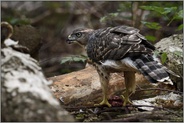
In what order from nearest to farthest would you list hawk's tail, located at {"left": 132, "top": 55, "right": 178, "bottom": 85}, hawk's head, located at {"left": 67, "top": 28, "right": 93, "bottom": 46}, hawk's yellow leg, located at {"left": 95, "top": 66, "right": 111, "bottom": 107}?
1. hawk's tail, located at {"left": 132, "top": 55, "right": 178, "bottom": 85}
2. hawk's yellow leg, located at {"left": 95, "top": 66, "right": 111, "bottom": 107}
3. hawk's head, located at {"left": 67, "top": 28, "right": 93, "bottom": 46}

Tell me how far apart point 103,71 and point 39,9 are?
839 cm

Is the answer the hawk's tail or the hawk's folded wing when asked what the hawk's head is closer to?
the hawk's folded wing

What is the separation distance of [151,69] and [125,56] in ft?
1.33

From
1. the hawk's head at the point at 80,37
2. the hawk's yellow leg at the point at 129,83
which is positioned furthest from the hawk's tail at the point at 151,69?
the hawk's head at the point at 80,37

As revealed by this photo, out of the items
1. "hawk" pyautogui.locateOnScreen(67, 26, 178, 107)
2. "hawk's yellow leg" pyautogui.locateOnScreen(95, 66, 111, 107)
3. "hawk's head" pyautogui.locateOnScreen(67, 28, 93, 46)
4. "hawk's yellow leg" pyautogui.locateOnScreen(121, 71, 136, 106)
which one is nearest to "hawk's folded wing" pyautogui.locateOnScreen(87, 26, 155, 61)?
"hawk" pyautogui.locateOnScreen(67, 26, 178, 107)

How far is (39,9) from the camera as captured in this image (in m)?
12.4

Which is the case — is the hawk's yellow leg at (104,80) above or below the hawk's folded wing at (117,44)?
below

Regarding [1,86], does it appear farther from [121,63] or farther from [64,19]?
[64,19]

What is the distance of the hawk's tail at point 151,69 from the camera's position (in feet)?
12.1

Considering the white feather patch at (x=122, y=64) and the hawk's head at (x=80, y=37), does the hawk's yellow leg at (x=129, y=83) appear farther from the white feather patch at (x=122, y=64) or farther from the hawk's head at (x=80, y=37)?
the hawk's head at (x=80, y=37)

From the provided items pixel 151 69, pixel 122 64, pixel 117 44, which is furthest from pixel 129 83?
pixel 151 69

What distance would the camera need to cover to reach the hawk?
384 centimetres

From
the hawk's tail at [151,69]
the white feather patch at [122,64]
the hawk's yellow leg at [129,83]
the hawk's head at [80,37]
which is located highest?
the hawk's tail at [151,69]

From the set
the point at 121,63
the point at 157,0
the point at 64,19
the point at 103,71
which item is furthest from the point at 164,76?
the point at 64,19
